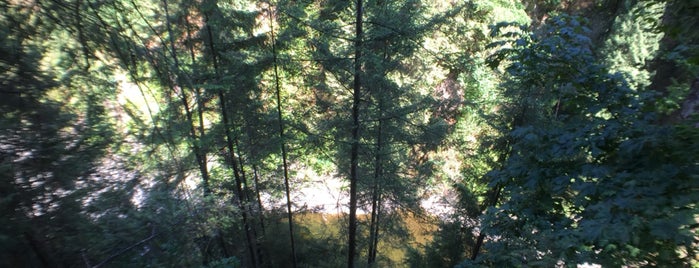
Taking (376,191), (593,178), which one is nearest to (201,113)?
(376,191)

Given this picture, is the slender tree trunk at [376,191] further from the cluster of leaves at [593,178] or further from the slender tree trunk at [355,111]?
the cluster of leaves at [593,178]

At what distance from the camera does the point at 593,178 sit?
8.88 feet

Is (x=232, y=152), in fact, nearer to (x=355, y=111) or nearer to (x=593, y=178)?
(x=355, y=111)

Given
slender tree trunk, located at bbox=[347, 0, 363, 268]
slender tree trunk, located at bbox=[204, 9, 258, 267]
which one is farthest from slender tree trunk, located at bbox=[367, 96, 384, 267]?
slender tree trunk, located at bbox=[204, 9, 258, 267]

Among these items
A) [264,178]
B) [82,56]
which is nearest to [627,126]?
[82,56]

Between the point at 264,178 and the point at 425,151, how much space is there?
4.79m

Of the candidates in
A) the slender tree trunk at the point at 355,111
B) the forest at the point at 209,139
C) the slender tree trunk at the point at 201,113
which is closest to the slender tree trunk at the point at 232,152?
the slender tree trunk at the point at 201,113

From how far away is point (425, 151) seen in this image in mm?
8680

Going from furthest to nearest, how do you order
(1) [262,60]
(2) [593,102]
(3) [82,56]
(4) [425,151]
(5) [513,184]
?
(4) [425,151] < (1) [262,60] < (5) [513,184] < (2) [593,102] < (3) [82,56]

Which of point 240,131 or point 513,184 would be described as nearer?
point 513,184

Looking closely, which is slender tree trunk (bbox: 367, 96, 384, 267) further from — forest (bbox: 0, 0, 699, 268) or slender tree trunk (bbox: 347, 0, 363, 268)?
forest (bbox: 0, 0, 699, 268)

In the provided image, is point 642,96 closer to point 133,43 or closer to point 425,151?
point 133,43

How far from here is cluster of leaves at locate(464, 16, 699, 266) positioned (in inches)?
81.8

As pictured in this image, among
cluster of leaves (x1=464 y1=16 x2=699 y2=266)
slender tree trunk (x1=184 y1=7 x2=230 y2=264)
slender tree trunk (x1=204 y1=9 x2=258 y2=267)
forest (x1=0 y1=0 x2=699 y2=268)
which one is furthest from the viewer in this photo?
slender tree trunk (x1=204 y1=9 x2=258 y2=267)
